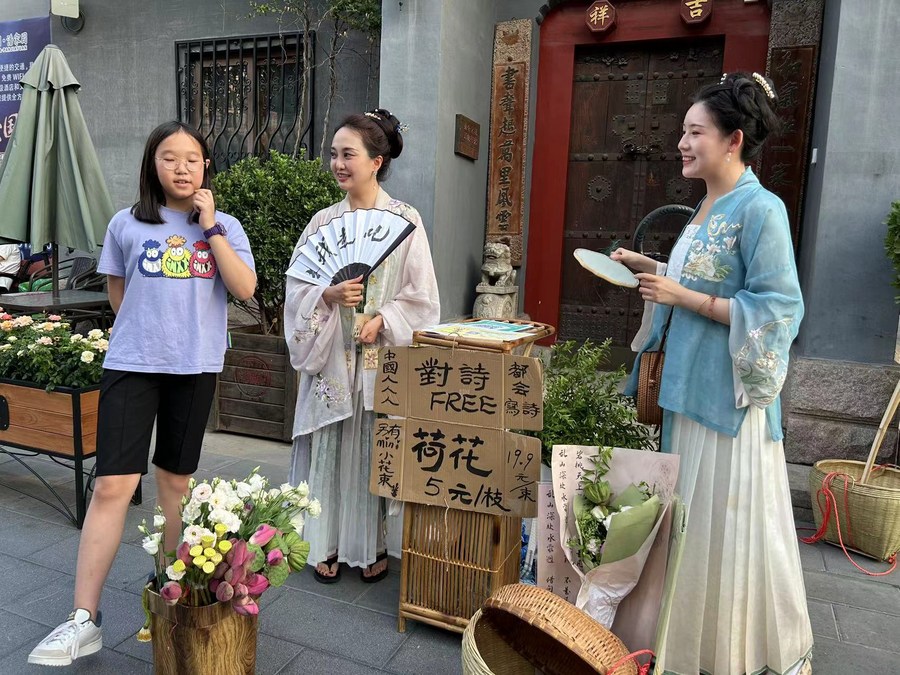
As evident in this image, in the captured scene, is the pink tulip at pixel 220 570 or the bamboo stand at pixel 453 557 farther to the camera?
the bamboo stand at pixel 453 557

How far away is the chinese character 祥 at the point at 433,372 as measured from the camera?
102 inches

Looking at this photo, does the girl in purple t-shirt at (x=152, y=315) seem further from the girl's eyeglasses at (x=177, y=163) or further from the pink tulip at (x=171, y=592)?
the pink tulip at (x=171, y=592)

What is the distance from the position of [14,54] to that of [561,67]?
25.1 ft

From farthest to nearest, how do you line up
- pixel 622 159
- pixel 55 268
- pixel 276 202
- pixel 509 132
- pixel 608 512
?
pixel 509 132 → pixel 622 159 → pixel 55 268 → pixel 276 202 → pixel 608 512

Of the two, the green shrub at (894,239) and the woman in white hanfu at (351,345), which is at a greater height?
the green shrub at (894,239)

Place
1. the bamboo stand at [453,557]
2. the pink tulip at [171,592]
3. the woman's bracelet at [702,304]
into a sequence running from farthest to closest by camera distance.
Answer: the bamboo stand at [453,557]
the woman's bracelet at [702,304]
the pink tulip at [171,592]

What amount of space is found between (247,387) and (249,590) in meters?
3.38

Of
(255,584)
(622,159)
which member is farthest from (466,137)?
(255,584)

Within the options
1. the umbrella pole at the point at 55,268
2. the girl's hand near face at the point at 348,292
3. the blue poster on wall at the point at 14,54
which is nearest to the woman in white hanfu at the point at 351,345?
the girl's hand near face at the point at 348,292

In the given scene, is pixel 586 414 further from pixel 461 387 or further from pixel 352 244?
pixel 352 244

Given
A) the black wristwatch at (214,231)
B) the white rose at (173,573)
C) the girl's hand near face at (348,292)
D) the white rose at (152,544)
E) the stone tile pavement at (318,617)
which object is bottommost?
the stone tile pavement at (318,617)

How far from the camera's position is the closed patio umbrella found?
4.92 m

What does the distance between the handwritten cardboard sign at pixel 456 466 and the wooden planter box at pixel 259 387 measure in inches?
98.9

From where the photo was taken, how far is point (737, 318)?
2.20 metres
